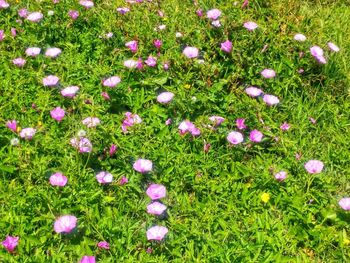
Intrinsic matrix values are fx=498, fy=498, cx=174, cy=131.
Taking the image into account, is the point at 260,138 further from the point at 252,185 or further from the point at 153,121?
the point at 153,121

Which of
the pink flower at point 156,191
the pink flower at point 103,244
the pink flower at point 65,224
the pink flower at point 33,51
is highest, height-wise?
the pink flower at point 33,51

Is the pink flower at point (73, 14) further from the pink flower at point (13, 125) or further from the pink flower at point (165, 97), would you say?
the pink flower at point (13, 125)

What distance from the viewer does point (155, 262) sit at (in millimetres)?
2131

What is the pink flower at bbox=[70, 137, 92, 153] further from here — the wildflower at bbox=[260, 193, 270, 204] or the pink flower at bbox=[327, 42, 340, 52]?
the pink flower at bbox=[327, 42, 340, 52]

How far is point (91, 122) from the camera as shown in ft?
8.58

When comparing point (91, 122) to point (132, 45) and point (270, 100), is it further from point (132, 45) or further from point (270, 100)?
point (270, 100)

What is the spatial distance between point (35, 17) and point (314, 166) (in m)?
2.02

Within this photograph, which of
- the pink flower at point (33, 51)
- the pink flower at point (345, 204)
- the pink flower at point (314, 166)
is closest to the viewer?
the pink flower at point (345, 204)

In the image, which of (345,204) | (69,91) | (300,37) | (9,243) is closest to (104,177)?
(9,243)

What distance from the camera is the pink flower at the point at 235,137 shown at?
8.66ft

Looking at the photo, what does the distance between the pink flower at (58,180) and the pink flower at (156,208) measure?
41 centimetres

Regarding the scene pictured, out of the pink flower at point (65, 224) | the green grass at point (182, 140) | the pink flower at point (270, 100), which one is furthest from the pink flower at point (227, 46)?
the pink flower at point (65, 224)

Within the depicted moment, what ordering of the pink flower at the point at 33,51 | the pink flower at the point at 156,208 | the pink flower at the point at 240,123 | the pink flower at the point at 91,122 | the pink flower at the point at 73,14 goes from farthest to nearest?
the pink flower at the point at 73,14, the pink flower at the point at 33,51, the pink flower at the point at 240,123, the pink flower at the point at 91,122, the pink flower at the point at 156,208

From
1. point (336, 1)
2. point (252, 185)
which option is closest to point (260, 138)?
point (252, 185)
